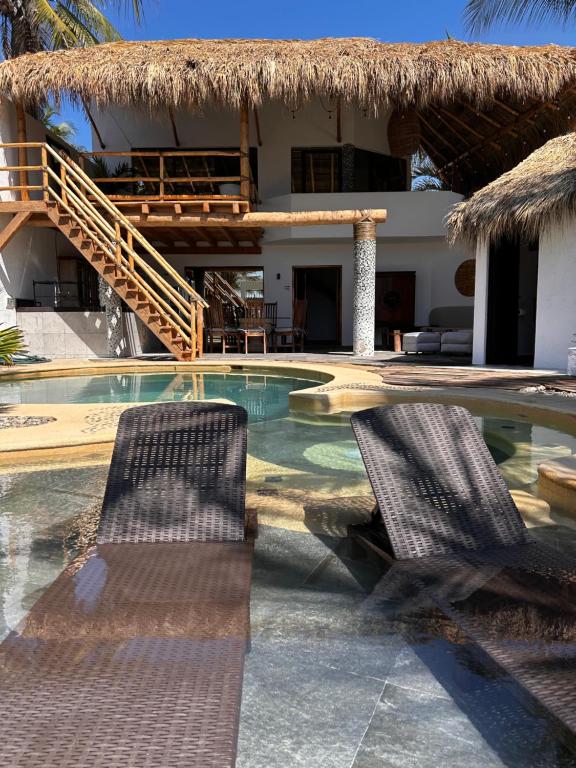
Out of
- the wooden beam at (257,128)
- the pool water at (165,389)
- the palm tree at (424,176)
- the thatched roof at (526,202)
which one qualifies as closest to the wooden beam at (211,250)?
the wooden beam at (257,128)

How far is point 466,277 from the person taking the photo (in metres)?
13.2

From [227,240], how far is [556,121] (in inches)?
282

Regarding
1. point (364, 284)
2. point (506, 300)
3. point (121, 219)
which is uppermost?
point (121, 219)

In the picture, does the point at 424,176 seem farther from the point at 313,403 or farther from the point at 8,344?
the point at 8,344

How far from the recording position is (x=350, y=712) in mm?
1446

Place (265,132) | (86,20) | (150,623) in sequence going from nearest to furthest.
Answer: (150,623) < (265,132) < (86,20)

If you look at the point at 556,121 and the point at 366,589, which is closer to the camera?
the point at 366,589

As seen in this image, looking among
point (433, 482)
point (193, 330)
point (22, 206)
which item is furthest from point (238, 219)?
point (433, 482)

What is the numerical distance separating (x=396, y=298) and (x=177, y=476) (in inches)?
458

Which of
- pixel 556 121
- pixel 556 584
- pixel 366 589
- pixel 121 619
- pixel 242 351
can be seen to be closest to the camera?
pixel 121 619

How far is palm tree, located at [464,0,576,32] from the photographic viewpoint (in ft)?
25.8

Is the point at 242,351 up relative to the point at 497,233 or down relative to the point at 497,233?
down

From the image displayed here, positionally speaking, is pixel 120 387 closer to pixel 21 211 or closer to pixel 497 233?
pixel 21 211

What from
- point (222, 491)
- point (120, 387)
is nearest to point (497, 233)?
point (120, 387)
